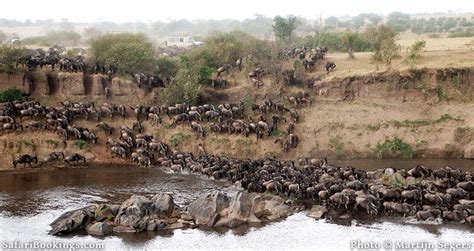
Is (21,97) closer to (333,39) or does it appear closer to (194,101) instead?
(194,101)

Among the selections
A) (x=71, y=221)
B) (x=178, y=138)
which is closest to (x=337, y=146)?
(x=178, y=138)

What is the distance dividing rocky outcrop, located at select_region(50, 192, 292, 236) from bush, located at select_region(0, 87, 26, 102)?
16.7m

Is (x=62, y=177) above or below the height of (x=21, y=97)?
below

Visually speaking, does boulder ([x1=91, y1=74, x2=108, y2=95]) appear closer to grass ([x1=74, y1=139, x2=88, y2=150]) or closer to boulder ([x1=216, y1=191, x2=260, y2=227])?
grass ([x1=74, y1=139, x2=88, y2=150])

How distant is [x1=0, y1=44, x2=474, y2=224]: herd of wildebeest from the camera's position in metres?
29.0

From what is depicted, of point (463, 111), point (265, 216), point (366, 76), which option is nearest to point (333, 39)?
point (366, 76)

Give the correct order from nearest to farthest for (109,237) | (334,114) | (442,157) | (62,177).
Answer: (109,237)
(62,177)
(442,157)
(334,114)

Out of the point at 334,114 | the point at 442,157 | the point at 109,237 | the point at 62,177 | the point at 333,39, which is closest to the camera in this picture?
the point at 109,237

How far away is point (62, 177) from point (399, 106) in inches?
806

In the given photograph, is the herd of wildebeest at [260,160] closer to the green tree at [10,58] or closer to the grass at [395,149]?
the green tree at [10,58]

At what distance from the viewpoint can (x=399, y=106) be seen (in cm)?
4275

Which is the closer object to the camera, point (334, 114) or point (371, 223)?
point (371, 223)

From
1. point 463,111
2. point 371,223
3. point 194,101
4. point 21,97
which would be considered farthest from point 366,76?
point 21,97

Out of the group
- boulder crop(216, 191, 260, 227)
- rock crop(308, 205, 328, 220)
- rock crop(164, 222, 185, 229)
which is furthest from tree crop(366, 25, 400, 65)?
rock crop(164, 222, 185, 229)
